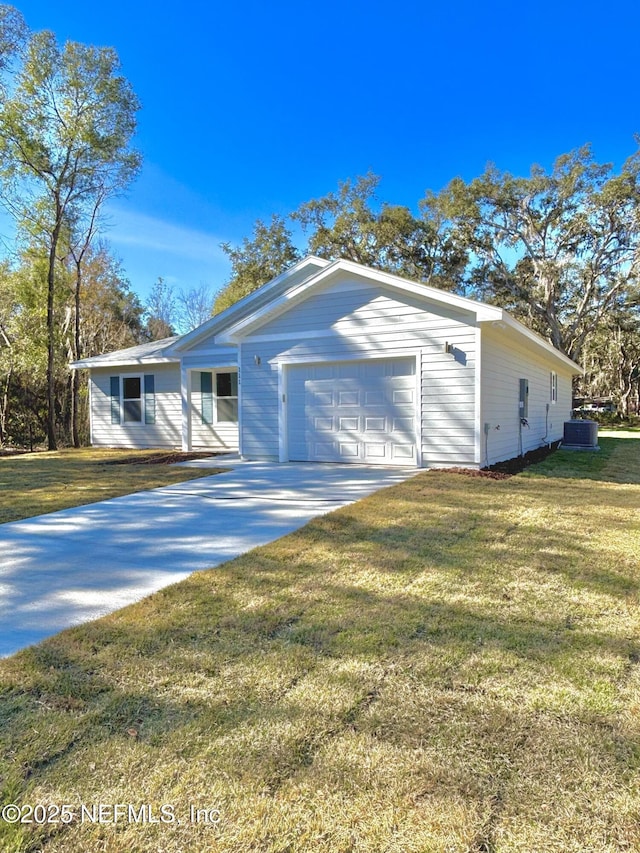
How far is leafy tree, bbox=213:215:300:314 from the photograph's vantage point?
82.1 feet

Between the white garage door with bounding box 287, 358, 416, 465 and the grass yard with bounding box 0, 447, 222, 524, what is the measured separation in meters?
2.23

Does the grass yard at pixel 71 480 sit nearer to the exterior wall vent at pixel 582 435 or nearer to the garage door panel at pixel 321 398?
the garage door panel at pixel 321 398

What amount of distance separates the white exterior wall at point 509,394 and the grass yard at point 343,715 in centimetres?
548

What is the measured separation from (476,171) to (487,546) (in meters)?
23.4

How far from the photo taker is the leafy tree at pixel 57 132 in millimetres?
13375

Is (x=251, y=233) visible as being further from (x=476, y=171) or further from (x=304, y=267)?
(x=304, y=267)

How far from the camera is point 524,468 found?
9156 millimetres

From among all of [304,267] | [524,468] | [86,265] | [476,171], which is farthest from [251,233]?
→ [524,468]

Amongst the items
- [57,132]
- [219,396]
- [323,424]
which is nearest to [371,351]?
[323,424]

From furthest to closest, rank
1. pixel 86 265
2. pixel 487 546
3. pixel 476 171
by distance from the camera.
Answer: pixel 476 171
pixel 86 265
pixel 487 546

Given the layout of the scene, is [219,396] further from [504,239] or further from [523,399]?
[504,239]

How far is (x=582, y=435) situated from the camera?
1395cm

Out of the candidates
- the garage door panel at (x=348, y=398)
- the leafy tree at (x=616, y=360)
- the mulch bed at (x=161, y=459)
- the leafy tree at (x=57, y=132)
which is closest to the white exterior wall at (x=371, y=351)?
the garage door panel at (x=348, y=398)

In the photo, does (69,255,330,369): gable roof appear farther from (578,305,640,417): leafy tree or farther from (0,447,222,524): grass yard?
(578,305,640,417): leafy tree
